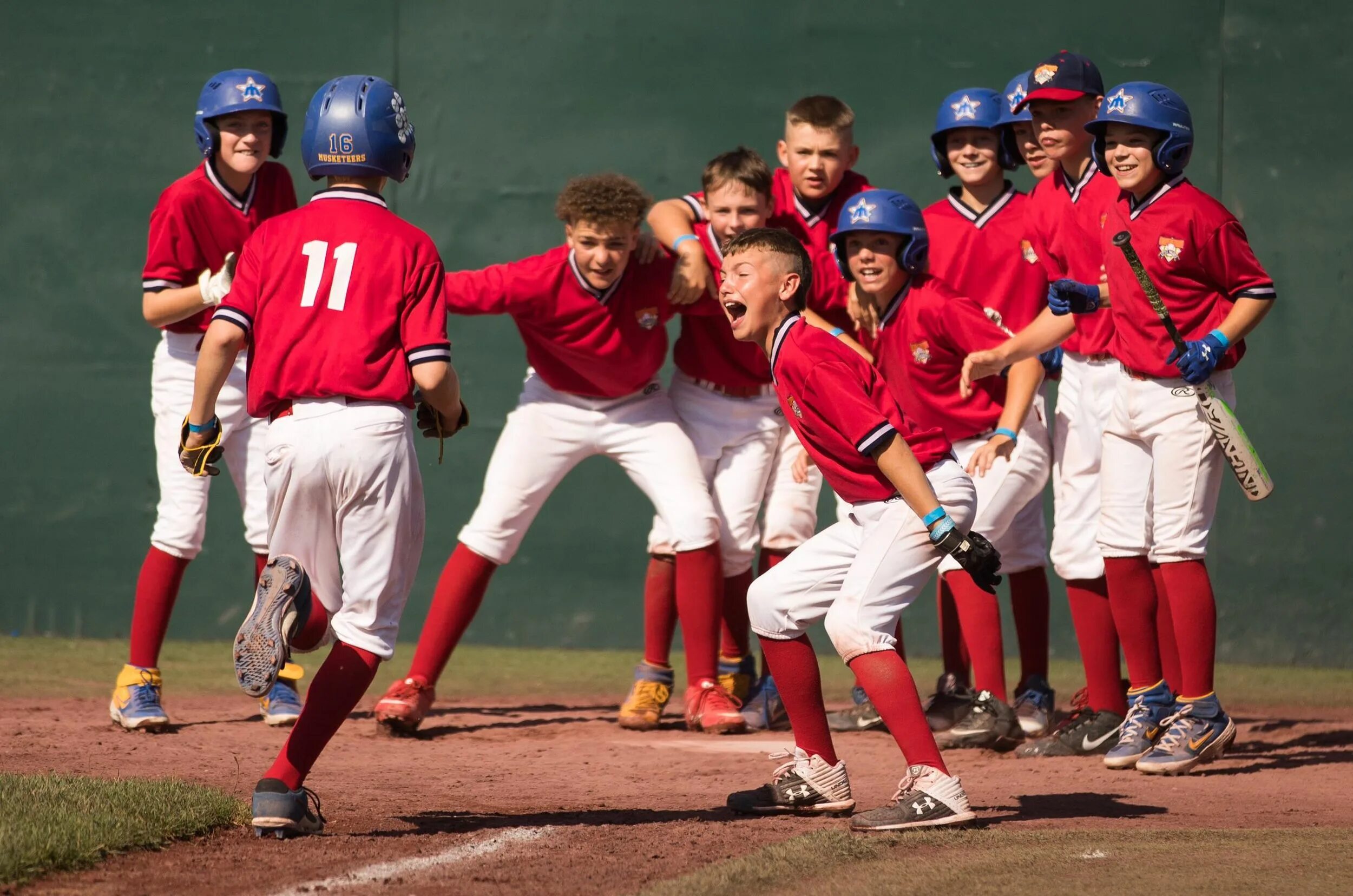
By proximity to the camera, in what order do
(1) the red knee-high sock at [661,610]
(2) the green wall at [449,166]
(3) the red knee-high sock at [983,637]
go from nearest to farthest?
1. (3) the red knee-high sock at [983,637]
2. (1) the red knee-high sock at [661,610]
3. (2) the green wall at [449,166]

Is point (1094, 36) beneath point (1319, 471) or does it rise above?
above

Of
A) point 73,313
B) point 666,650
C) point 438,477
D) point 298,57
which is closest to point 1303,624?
point 666,650

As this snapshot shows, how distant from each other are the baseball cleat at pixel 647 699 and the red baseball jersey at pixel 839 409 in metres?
2.10

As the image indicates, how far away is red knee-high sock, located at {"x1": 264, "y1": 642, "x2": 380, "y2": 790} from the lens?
3.93 metres

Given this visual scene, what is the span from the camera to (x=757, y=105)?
8250 mm

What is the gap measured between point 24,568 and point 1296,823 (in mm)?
6654

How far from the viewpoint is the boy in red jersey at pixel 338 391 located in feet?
13.1

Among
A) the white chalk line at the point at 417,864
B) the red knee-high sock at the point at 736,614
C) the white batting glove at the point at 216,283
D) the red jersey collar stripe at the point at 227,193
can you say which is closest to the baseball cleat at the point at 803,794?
the white chalk line at the point at 417,864

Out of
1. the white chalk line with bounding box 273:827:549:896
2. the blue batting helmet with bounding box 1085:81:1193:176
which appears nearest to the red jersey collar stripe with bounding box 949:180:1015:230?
the blue batting helmet with bounding box 1085:81:1193:176

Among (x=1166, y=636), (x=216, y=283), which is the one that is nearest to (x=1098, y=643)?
(x=1166, y=636)

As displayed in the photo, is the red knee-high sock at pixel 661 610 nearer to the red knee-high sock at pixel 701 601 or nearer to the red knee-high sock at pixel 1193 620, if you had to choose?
the red knee-high sock at pixel 701 601

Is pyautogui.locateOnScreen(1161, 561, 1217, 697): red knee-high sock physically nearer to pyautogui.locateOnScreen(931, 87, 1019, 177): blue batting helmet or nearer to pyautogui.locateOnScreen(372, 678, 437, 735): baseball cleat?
pyautogui.locateOnScreen(931, 87, 1019, 177): blue batting helmet

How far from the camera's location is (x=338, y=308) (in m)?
4.05

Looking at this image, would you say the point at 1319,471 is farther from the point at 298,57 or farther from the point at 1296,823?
the point at 298,57
